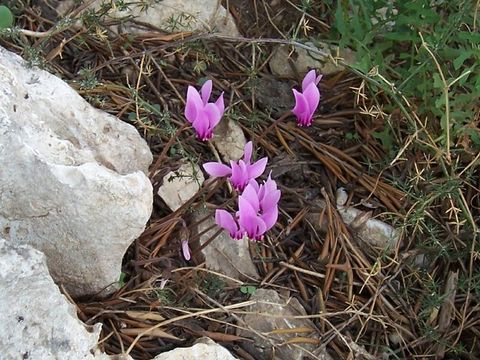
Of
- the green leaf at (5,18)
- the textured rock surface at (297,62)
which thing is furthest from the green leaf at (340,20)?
the green leaf at (5,18)

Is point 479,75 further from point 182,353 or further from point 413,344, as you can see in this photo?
point 182,353

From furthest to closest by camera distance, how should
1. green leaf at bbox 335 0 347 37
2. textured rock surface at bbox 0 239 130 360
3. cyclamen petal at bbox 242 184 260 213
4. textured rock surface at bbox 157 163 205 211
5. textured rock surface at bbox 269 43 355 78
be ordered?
textured rock surface at bbox 269 43 355 78 < green leaf at bbox 335 0 347 37 < textured rock surface at bbox 157 163 205 211 < cyclamen petal at bbox 242 184 260 213 < textured rock surface at bbox 0 239 130 360

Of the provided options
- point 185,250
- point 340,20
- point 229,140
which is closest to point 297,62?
point 340,20

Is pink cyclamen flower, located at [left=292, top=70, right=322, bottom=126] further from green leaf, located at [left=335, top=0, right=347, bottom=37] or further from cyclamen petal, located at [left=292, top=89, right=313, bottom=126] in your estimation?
green leaf, located at [left=335, top=0, right=347, bottom=37]

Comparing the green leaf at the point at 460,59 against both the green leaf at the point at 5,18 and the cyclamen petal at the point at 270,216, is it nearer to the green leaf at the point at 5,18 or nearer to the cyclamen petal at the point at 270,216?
the cyclamen petal at the point at 270,216

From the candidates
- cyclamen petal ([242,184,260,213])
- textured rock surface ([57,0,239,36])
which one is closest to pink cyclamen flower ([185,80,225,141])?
cyclamen petal ([242,184,260,213])
